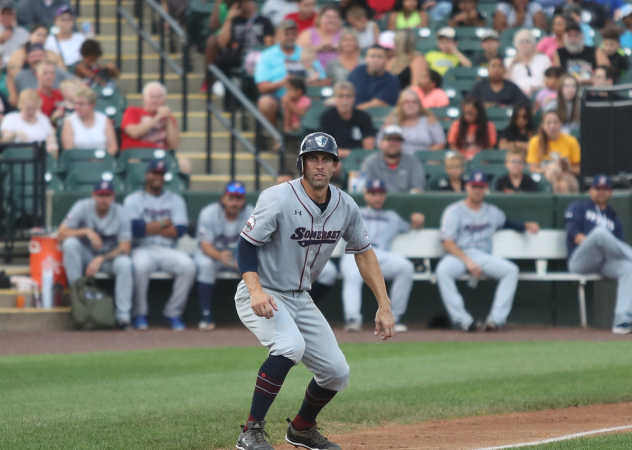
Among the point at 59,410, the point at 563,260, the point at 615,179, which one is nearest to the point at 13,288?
the point at 59,410

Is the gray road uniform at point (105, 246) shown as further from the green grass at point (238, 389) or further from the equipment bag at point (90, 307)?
the green grass at point (238, 389)

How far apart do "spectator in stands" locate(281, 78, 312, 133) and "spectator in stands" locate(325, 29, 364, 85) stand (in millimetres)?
781

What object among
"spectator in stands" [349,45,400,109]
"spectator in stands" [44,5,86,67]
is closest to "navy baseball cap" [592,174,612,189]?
"spectator in stands" [349,45,400,109]

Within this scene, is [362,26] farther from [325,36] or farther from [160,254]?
[160,254]

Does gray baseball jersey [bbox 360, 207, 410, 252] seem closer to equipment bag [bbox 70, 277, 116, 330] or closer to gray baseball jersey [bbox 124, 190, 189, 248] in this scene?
gray baseball jersey [bbox 124, 190, 189, 248]

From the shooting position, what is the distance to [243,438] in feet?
17.0

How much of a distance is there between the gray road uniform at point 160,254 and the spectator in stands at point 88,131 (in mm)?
1163

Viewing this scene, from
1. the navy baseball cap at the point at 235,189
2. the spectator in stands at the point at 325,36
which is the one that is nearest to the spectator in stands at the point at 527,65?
the spectator in stands at the point at 325,36

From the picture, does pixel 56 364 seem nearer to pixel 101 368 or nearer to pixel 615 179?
pixel 101 368

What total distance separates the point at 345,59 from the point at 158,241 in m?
4.30

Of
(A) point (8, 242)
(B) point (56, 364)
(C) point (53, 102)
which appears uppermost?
(C) point (53, 102)

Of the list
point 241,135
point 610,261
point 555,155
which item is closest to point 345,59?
point 241,135

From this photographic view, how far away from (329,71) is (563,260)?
4.37 metres

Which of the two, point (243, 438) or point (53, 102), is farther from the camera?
point (53, 102)
